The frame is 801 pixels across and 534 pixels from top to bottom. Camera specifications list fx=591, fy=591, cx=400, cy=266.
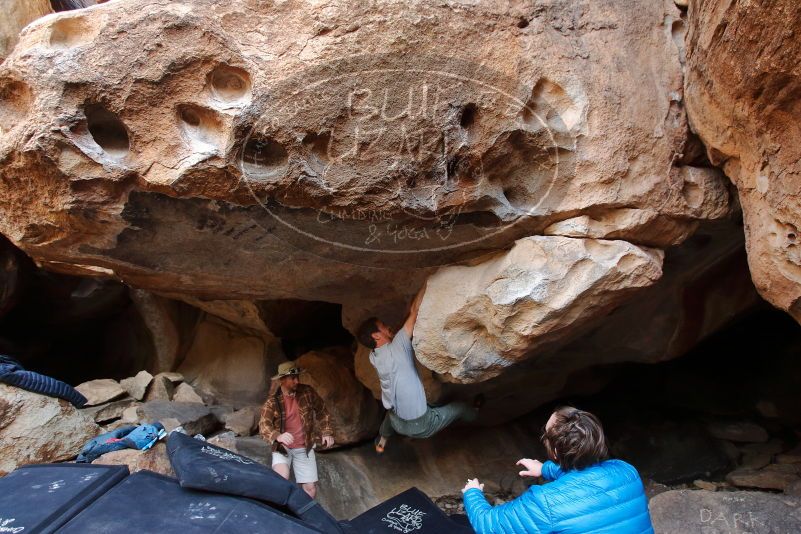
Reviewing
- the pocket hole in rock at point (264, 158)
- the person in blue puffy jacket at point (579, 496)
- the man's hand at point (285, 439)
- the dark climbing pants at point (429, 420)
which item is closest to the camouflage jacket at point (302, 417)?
the man's hand at point (285, 439)

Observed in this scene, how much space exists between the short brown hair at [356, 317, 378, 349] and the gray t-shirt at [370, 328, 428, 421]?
0.55 feet

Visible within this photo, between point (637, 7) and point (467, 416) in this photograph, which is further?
point (467, 416)

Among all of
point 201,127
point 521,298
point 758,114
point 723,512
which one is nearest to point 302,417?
point 521,298

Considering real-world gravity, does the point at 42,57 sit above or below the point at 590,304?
above

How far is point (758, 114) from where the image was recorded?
5.94ft

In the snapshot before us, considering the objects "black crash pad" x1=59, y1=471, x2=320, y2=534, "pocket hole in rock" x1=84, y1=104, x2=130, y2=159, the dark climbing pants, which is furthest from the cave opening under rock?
"pocket hole in rock" x1=84, y1=104, x2=130, y2=159

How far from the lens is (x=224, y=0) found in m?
1.90

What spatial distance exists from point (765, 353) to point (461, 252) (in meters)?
2.95

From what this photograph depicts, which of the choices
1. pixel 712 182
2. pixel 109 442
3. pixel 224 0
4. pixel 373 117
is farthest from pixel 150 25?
pixel 712 182

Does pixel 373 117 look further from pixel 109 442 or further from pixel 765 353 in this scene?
pixel 765 353

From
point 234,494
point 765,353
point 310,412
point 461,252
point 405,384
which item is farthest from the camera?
point 765,353

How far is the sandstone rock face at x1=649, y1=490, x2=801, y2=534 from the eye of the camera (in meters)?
2.66

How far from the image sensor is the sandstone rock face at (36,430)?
257 centimetres
